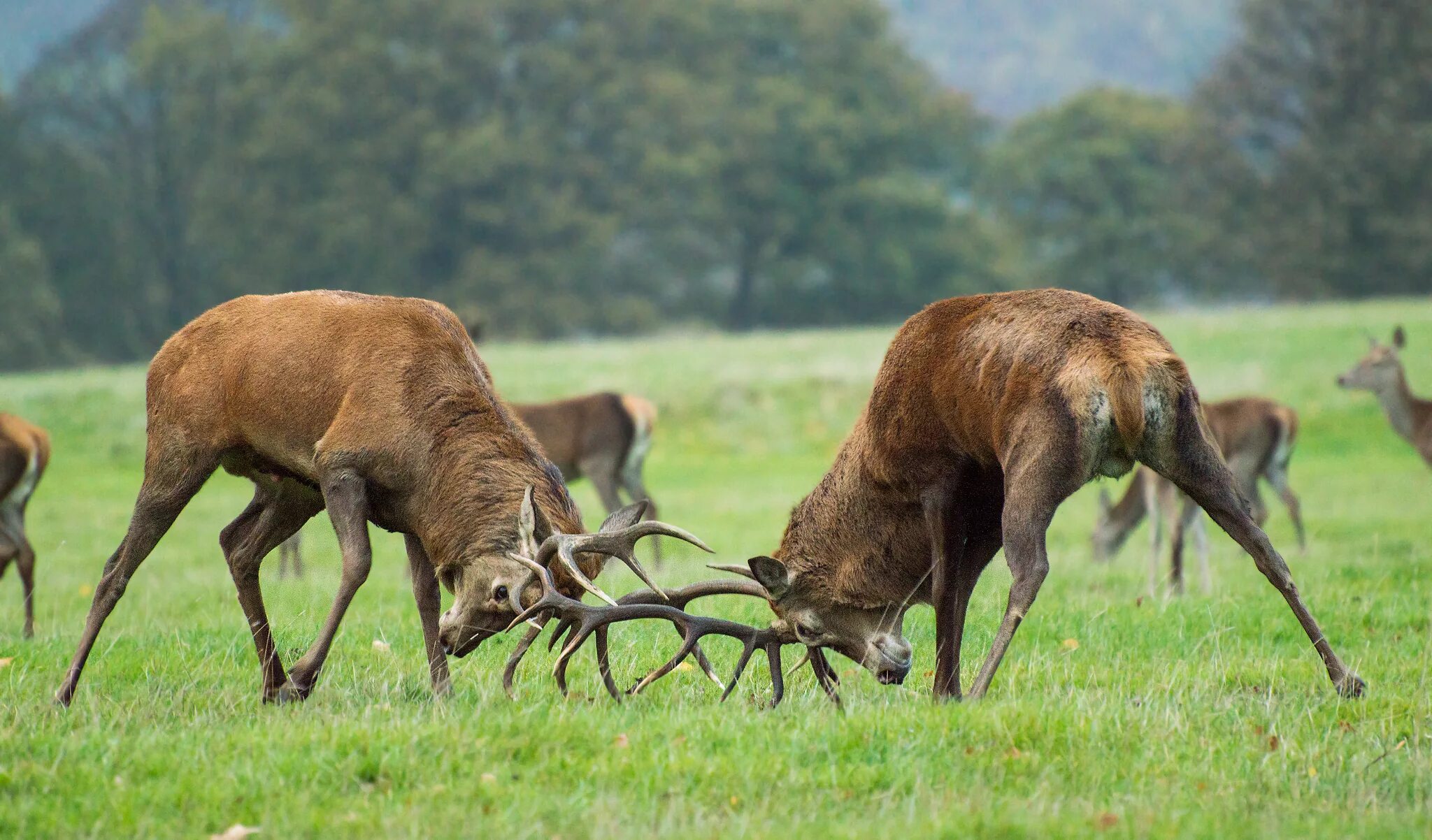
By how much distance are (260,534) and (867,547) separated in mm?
2452

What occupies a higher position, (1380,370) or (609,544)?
(1380,370)

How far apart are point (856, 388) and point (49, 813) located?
21372mm

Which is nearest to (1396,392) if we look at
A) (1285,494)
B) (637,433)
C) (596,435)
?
(1285,494)

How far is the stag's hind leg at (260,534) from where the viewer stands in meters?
6.11

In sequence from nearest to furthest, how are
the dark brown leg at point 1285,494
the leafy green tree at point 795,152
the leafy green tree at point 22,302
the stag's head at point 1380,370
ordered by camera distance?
the dark brown leg at point 1285,494 → the stag's head at point 1380,370 → the leafy green tree at point 22,302 → the leafy green tree at point 795,152

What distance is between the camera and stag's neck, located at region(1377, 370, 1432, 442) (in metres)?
Result: 14.9

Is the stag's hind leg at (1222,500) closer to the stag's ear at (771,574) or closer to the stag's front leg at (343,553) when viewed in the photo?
the stag's ear at (771,574)

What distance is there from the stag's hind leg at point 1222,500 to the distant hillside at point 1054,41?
9032 centimetres

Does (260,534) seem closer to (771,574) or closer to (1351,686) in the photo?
(771,574)

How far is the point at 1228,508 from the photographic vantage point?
5.27 metres

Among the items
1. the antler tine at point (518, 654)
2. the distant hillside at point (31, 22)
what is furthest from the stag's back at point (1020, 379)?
the distant hillside at point (31, 22)

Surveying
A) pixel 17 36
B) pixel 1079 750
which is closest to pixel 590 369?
pixel 1079 750

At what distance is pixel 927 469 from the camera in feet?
18.5

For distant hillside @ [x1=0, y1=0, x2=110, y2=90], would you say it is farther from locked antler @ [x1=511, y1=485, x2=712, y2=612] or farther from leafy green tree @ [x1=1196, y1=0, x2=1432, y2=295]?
locked antler @ [x1=511, y1=485, x2=712, y2=612]
